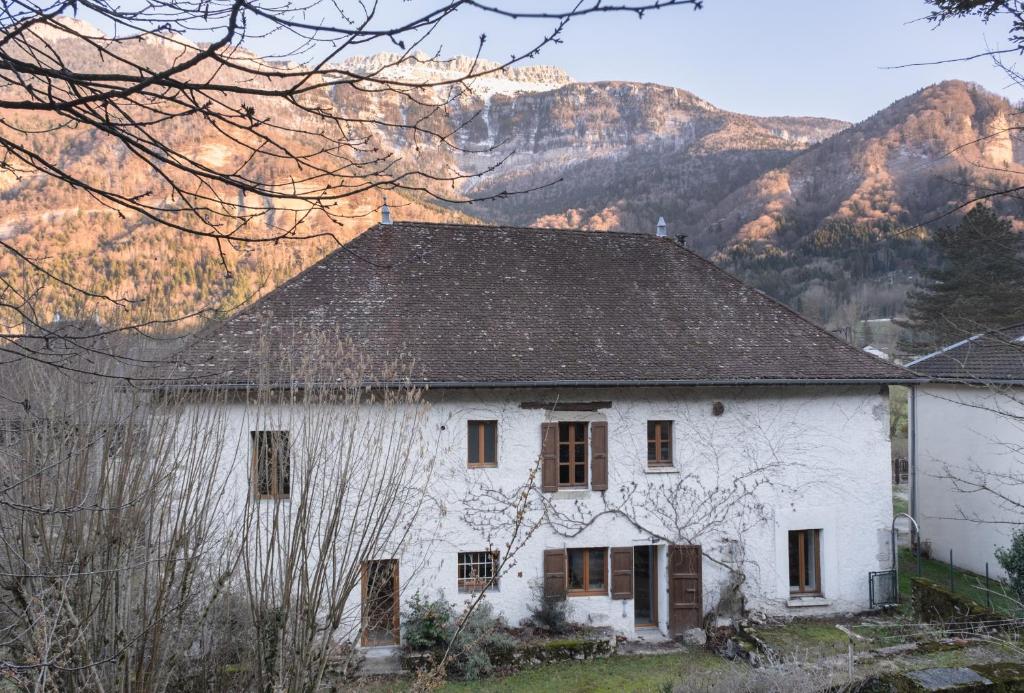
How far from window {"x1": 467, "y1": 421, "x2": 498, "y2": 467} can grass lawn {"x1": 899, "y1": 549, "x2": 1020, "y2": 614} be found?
875cm

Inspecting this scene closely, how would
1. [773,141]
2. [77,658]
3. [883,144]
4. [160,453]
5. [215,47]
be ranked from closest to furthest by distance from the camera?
[215,47] → [77,658] → [160,453] → [883,144] → [773,141]

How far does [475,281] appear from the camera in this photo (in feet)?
48.8

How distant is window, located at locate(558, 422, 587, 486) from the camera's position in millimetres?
12781

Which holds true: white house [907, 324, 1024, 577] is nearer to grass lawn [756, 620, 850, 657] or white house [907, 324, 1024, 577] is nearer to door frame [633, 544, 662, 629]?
grass lawn [756, 620, 850, 657]

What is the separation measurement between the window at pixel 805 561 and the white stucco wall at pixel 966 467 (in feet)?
9.28

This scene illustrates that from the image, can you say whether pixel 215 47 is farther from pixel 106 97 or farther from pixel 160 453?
pixel 160 453

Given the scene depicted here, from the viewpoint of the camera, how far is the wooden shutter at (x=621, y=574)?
498 inches

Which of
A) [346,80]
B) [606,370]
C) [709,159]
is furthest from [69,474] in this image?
[709,159]

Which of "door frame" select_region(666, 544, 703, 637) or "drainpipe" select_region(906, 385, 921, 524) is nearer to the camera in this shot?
"door frame" select_region(666, 544, 703, 637)

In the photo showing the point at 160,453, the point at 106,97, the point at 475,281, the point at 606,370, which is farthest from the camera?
the point at 475,281

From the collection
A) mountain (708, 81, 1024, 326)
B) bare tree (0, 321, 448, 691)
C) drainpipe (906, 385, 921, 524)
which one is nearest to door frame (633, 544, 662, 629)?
bare tree (0, 321, 448, 691)

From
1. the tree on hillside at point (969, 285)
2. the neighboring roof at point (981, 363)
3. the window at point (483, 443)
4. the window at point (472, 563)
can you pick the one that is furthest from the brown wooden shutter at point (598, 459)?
the tree on hillside at point (969, 285)

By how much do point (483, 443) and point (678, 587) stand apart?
462 centimetres

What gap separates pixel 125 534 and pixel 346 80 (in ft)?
15.1
